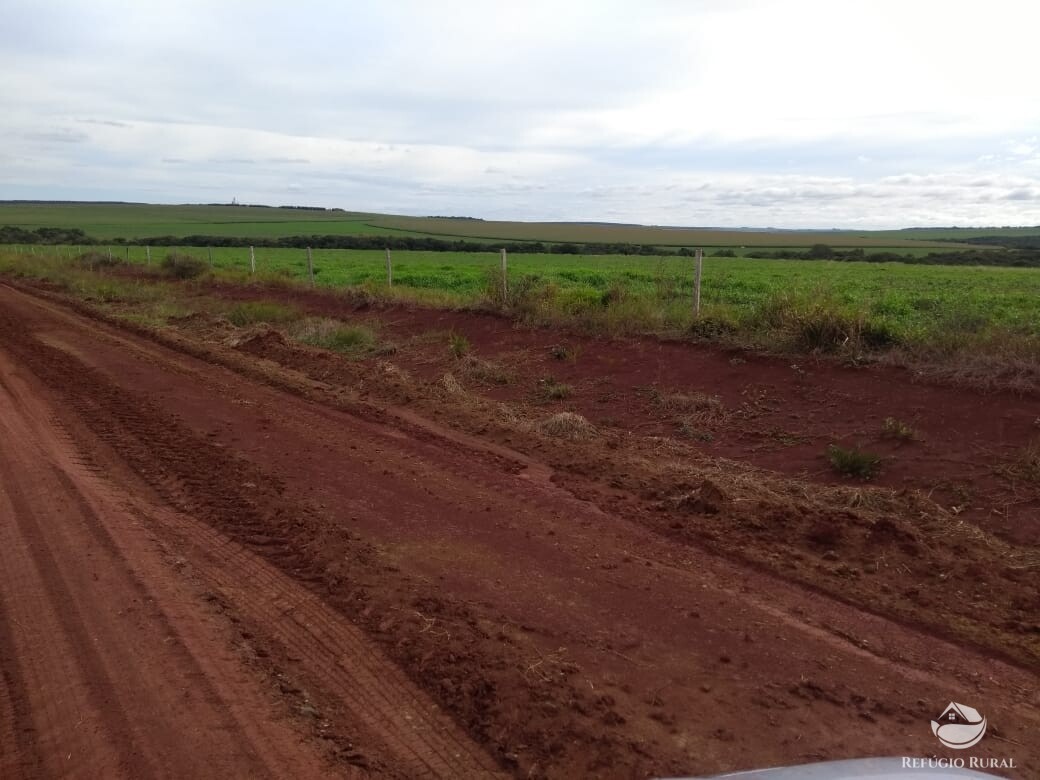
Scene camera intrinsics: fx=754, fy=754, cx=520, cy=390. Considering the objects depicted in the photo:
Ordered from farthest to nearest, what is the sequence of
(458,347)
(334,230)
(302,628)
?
1. (334,230)
2. (458,347)
3. (302,628)

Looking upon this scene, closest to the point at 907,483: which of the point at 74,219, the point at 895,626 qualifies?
the point at 895,626

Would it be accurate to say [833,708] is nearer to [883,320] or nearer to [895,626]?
[895,626]

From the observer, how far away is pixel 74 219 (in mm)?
124812

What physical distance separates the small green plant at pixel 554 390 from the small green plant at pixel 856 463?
413cm

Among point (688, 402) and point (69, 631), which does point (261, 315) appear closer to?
point (688, 402)

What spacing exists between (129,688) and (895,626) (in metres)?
4.29

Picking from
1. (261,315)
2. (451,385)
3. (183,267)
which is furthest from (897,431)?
(183,267)

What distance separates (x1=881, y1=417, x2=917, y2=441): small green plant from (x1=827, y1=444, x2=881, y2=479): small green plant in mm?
496

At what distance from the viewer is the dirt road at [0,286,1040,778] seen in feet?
11.1

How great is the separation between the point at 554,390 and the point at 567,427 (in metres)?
1.97

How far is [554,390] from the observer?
1085 cm

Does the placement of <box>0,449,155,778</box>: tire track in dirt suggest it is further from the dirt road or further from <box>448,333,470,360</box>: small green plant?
<box>448,333,470,360</box>: small green plant

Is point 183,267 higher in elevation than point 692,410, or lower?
higher

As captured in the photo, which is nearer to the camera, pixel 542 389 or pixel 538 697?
pixel 538 697
